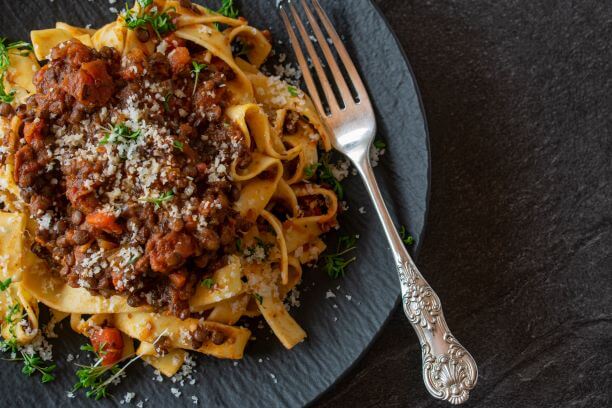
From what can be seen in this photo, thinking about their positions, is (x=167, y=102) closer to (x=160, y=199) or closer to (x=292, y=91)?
(x=160, y=199)

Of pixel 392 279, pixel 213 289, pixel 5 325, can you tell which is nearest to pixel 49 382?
pixel 5 325

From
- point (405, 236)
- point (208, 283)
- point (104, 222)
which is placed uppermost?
point (104, 222)

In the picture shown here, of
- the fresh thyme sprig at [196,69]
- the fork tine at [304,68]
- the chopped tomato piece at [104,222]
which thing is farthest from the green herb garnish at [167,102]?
the fork tine at [304,68]

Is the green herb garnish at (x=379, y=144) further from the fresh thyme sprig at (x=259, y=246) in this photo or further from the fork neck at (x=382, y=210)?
the fresh thyme sprig at (x=259, y=246)

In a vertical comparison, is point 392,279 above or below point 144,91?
below

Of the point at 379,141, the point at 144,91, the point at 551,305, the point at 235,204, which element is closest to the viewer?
the point at 144,91

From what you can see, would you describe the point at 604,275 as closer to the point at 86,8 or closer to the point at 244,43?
the point at 244,43

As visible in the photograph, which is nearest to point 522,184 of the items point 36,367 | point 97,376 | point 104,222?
point 104,222

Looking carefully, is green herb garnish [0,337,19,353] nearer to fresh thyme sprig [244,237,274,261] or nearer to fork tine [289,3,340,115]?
fresh thyme sprig [244,237,274,261]
